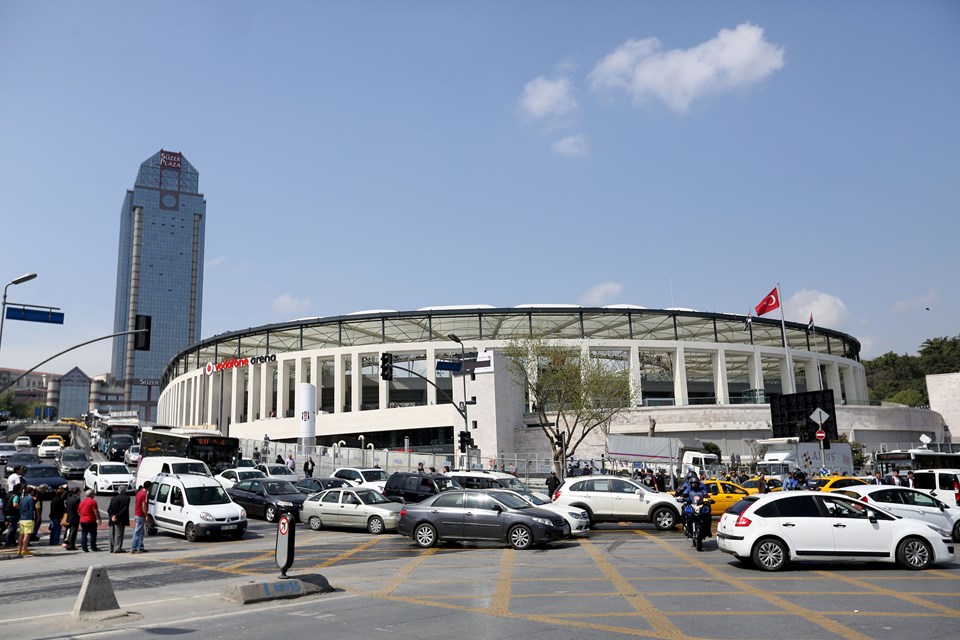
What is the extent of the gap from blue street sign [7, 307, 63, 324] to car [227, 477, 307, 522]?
8.64m

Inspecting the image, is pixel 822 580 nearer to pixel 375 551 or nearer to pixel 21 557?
pixel 375 551

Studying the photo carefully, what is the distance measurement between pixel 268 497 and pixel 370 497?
4.88 metres

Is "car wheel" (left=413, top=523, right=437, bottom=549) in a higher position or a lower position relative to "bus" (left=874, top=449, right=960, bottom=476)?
lower

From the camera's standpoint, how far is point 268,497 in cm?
2495

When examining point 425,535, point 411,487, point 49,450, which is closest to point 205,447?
point 49,450

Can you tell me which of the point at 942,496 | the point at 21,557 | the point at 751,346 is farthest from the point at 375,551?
the point at 751,346

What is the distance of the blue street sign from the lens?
80.8ft

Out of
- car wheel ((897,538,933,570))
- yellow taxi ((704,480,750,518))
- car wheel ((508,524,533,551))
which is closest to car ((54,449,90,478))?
car wheel ((508,524,533,551))

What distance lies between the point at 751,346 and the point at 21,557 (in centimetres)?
7029

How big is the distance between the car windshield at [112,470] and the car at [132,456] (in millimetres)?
15109

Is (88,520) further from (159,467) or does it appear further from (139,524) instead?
(159,467)

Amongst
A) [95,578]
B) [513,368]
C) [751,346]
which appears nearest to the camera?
[95,578]

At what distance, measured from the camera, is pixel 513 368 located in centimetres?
5397

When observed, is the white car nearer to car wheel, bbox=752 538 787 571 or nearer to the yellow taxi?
the yellow taxi
